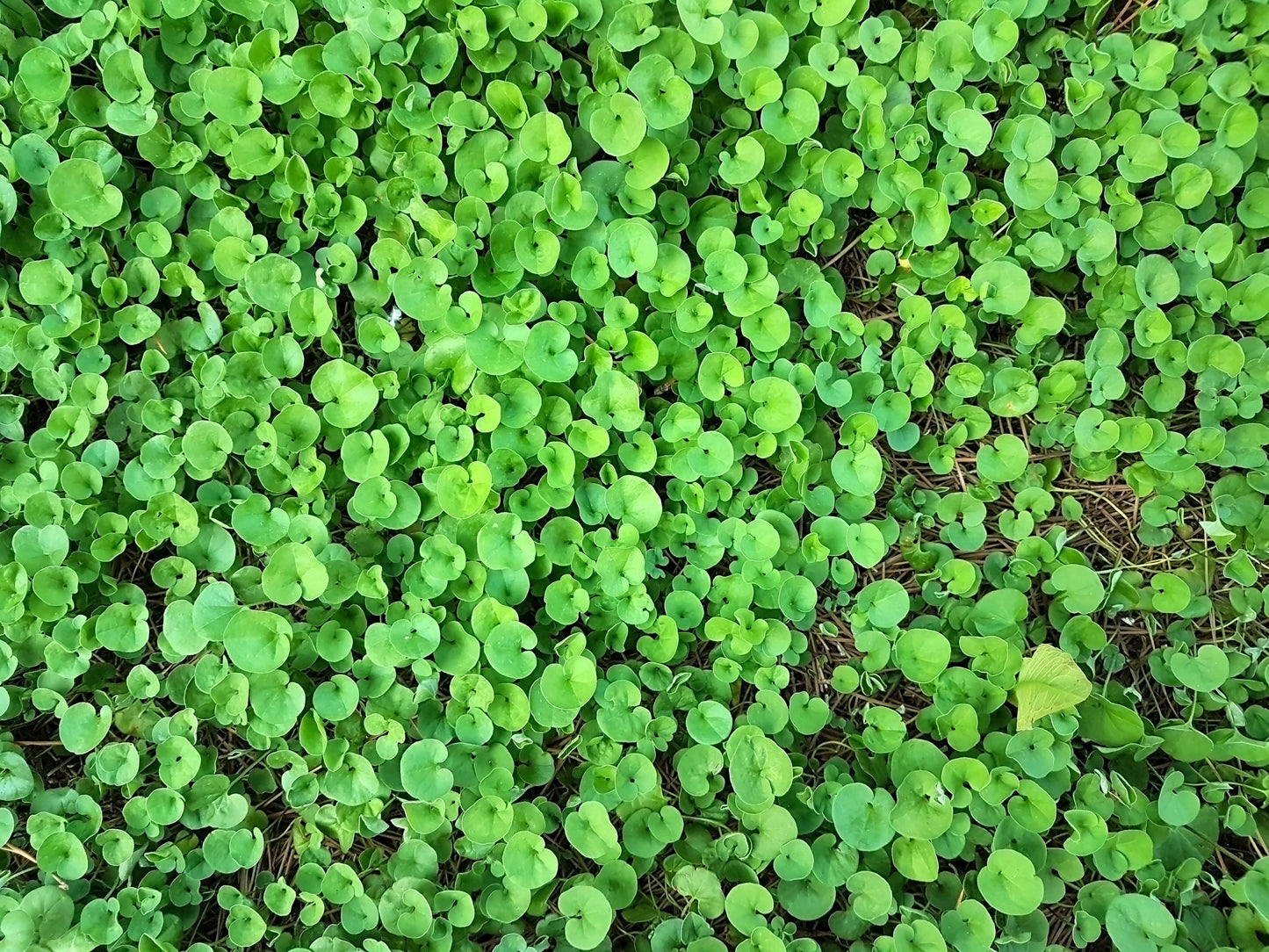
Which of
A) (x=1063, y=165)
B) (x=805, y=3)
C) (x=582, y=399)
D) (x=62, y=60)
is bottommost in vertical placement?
(x=582, y=399)

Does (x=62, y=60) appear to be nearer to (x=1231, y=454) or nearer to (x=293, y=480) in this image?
(x=293, y=480)

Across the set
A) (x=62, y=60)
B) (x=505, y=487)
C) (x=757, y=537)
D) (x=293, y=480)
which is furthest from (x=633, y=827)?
Answer: (x=62, y=60)

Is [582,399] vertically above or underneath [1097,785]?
above
